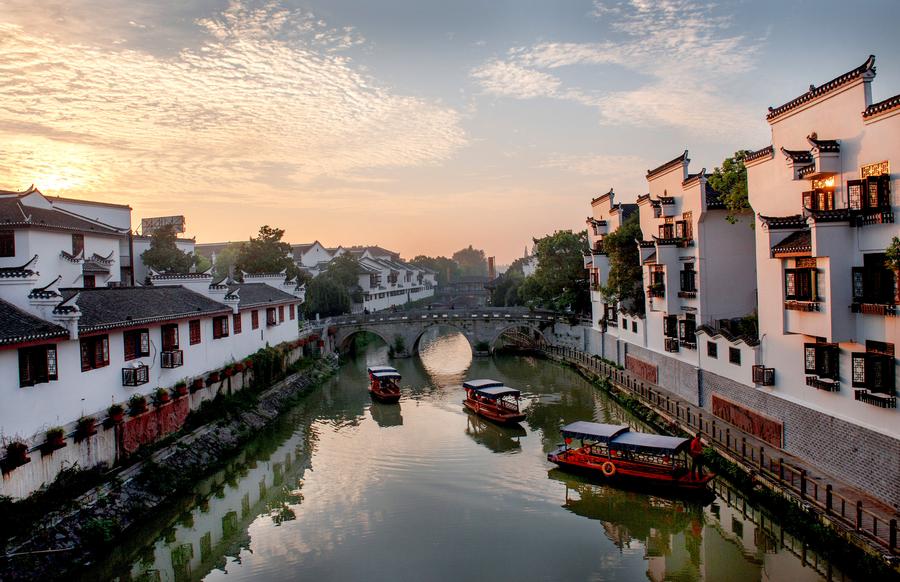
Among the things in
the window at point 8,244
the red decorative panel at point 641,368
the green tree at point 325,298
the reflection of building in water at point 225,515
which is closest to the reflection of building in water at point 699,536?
the reflection of building in water at point 225,515

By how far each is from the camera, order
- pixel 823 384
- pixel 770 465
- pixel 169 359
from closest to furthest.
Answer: pixel 823 384 < pixel 770 465 < pixel 169 359

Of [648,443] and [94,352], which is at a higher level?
[94,352]

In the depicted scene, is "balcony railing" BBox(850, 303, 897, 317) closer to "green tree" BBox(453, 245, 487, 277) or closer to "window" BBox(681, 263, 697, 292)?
"window" BBox(681, 263, 697, 292)

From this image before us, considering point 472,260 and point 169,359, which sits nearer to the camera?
point 169,359

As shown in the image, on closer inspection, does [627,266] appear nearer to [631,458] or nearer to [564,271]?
[564,271]

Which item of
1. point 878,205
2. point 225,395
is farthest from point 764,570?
point 225,395

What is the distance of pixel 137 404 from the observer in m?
17.9

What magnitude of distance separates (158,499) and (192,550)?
2.57 metres

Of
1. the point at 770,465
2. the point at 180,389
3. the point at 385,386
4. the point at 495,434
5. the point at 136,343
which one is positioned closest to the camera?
the point at 770,465

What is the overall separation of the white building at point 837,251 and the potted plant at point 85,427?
57.8 ft

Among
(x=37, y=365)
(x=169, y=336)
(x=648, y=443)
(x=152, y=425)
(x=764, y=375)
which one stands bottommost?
(x=648, y=443)

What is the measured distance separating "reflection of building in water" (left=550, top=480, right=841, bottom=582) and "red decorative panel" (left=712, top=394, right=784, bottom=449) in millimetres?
2094

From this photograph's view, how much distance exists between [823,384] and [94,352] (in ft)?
60.9

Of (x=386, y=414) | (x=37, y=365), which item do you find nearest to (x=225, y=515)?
(x=37, y=365)
